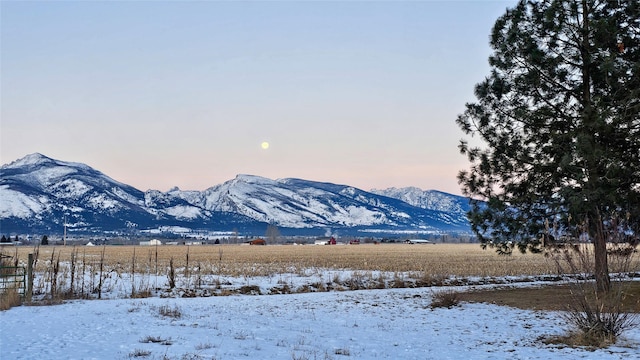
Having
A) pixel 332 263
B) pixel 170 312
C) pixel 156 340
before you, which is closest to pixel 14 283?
pixel 170 312

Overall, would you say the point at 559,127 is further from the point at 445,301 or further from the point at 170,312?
the point at 170,312

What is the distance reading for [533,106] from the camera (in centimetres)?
1945

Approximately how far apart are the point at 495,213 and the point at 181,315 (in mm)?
11573

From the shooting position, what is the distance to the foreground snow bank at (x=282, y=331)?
11734 mm

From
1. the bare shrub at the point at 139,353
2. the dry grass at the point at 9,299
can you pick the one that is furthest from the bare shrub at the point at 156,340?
the dry grass at the point at 9,299

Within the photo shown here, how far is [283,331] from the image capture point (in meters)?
15.3

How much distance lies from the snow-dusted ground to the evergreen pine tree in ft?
11.2

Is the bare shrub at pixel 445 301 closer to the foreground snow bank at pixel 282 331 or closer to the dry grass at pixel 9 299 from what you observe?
the foreground snow bank at pixel 282 331

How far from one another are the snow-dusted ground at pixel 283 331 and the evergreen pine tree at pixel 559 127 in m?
3.42

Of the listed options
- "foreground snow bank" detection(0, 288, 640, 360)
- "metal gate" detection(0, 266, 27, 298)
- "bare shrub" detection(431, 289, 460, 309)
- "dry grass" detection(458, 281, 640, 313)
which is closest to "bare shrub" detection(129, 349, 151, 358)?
"foreground snow bank" detection(0, 288, 640, 360)

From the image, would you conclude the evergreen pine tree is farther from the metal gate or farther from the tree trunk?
the metal gate

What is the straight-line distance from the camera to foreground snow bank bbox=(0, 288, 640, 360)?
11.7 meters

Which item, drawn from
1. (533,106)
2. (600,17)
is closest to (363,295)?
(533,106)

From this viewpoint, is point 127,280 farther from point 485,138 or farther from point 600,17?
point 600,17
